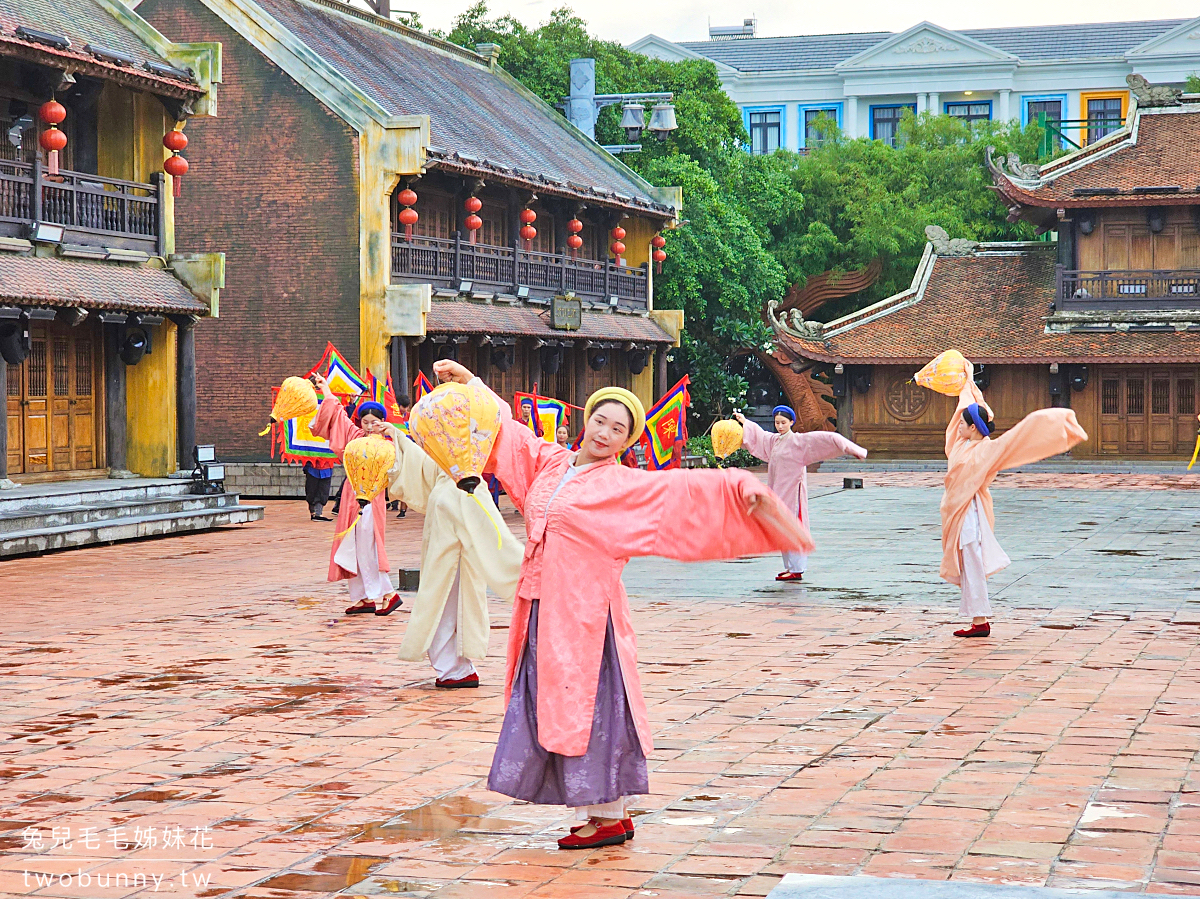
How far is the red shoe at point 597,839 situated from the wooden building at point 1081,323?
30075mm

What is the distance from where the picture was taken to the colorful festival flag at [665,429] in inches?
659

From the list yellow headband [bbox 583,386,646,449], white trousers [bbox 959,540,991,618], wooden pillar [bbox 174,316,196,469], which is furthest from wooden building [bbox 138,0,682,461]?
yellow headband [bbox 583,386,646,449]

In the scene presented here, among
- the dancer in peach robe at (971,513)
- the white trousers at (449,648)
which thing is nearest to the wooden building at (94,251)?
the white trousers at (449,648)

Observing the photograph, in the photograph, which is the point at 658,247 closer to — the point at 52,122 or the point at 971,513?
the point at 52,122

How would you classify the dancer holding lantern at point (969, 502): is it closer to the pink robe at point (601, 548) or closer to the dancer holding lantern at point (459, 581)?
the dancer holding lantern at point (459, 581)

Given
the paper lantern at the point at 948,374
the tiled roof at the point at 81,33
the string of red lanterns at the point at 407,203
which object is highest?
the tiled roof at the point at 81,33

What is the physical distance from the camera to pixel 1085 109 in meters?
55.6

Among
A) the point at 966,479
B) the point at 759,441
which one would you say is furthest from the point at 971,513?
the point at 759,441

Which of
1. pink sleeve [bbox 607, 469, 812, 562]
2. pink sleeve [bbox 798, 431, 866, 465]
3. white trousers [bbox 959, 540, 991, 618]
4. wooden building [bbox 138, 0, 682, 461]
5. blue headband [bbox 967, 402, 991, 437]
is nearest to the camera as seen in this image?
pink sleeve [bbox 607, 469, 812, 562]

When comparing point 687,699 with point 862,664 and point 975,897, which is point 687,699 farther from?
point 975,897

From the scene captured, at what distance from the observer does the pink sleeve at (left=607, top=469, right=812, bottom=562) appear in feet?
17.2

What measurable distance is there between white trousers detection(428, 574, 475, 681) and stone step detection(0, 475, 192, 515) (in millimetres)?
9506

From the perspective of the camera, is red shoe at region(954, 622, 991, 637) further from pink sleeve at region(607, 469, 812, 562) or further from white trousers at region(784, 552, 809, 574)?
pink sleeve at region(607, 469, 812, 562)

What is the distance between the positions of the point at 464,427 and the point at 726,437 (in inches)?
281
